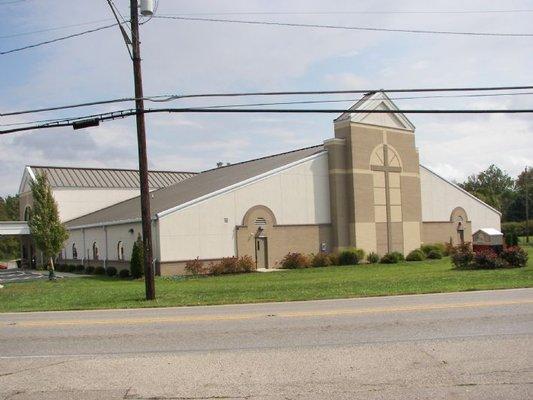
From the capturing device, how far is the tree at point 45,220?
3494 centimetres

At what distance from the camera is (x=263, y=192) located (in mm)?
37938

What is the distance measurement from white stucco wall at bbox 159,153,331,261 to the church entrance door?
5.77 ft

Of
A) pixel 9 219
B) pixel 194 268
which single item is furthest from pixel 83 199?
pixel 9 219

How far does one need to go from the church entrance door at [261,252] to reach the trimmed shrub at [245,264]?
1.60 m

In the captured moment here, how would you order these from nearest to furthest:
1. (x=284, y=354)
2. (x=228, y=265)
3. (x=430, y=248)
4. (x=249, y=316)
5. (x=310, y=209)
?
(x=284, y=354)
(x=249, y=316)
(x=228, y=265)
(x=310, y=209)
(x=430, y=248)

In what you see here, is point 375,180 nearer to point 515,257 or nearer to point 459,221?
point 459,221

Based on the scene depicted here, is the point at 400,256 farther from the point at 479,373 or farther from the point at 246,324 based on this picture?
the point at 479,373

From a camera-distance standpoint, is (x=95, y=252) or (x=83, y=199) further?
(x=83, y=199)

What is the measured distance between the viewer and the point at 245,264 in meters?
35.2

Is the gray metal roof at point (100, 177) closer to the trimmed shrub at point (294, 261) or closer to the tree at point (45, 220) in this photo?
the tree at point (45, 220)

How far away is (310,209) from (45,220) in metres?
16.5

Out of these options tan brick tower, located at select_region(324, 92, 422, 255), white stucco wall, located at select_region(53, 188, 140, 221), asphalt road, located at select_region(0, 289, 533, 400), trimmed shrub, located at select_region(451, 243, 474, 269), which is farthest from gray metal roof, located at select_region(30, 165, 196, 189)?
asphalt road, located at select_region(0, 289, 533, 400)

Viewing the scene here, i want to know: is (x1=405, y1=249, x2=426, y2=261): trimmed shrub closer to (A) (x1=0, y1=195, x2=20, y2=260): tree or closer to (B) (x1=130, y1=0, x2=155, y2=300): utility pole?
(B) (x1=130, y1=0, x2=155, y2=300): utility pole

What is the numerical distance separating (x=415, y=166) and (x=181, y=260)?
68.2ft
